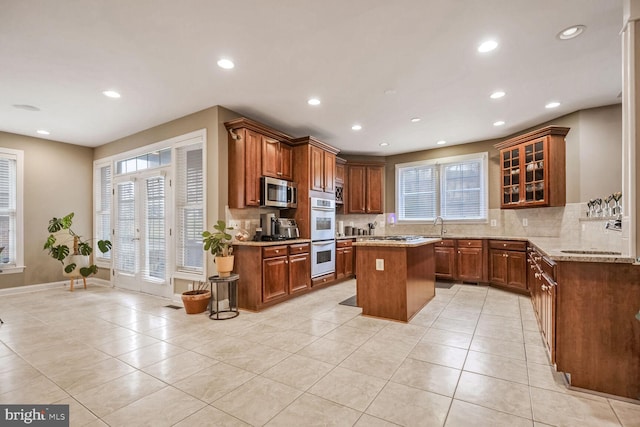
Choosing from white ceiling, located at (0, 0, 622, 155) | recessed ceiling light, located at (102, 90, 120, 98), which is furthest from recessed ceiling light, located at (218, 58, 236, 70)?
recessed ceiling light, located at (102, 90, 120, 98)

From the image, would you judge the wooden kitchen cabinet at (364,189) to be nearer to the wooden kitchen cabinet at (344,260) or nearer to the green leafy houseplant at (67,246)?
the wooden kitchen cabinet at (344,260)

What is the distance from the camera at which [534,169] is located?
472cm

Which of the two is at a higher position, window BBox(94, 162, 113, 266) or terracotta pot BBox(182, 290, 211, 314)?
window BBox(94, 162, 113, 266)

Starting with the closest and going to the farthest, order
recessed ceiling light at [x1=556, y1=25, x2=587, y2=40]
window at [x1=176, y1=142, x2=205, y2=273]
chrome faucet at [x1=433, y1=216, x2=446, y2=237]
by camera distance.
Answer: recessed ceiling light at [x1=556, y1=25, x2=587, y2=40], window at [x1=176, y1=142, x2=205, y2=273], chrome faucet at [x1=433, y1=216, x2=446, y2=237]

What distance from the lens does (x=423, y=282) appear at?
4109 millimetres

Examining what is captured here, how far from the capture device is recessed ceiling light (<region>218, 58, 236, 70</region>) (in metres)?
2.94

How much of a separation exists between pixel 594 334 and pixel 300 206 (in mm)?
3831

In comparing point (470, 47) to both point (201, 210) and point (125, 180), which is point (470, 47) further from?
point (125, 180)

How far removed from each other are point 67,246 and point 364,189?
6.00m

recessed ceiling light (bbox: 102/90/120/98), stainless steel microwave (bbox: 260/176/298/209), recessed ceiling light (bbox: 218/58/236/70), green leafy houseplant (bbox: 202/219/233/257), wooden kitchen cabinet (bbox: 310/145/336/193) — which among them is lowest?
green leafy houseplant (bbox: 202/219/233/257)

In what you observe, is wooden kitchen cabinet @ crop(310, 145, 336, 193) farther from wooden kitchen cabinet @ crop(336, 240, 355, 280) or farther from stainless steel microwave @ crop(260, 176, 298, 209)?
wooden kitchen cabinet @ crop(336, 240, 355, 280)

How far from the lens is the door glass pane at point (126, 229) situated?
17.3ft

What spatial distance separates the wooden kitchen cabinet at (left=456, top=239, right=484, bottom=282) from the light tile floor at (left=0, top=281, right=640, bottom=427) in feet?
5.10

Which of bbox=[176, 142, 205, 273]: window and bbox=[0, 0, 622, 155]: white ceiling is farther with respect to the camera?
bbox=[176, 142, 205, 273]: window
